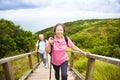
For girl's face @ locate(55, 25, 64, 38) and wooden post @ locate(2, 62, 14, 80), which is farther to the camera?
girl's face @ locate(55, 25, 64, 38)

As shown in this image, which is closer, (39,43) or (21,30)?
(39,43)

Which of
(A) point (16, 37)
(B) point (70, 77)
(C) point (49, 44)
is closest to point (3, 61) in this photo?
(C) point (49, 44)

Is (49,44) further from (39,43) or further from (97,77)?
(39,43)

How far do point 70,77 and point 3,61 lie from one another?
4177 mm

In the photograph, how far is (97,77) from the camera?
5.94 metres

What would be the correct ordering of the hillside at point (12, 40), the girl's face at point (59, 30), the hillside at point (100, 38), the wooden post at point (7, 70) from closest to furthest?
the wooden post at point (7, 70) → the girl's face at point (59, 30) → the hillside at point (100, 38) → the hillside at point (12, 40)

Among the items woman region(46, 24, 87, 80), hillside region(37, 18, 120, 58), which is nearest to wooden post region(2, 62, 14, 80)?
woman region(46, 24, 87, 80)

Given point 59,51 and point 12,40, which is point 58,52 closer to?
point 59,51

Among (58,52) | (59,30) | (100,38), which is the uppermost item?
(59,30)

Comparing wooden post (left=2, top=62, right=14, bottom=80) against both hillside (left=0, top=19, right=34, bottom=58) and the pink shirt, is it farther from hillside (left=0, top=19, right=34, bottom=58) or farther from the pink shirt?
hillside (left=0, top=19, right=34, bottom=58)

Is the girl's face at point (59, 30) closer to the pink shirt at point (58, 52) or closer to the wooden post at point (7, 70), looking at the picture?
the pink shirt at point (58, 52)

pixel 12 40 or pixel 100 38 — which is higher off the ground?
pixel 12 40

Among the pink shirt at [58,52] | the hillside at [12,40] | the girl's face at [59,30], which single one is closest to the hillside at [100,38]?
the girl's face at [59,30]

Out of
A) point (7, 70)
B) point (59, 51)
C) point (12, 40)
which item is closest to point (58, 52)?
point (59, 51)
